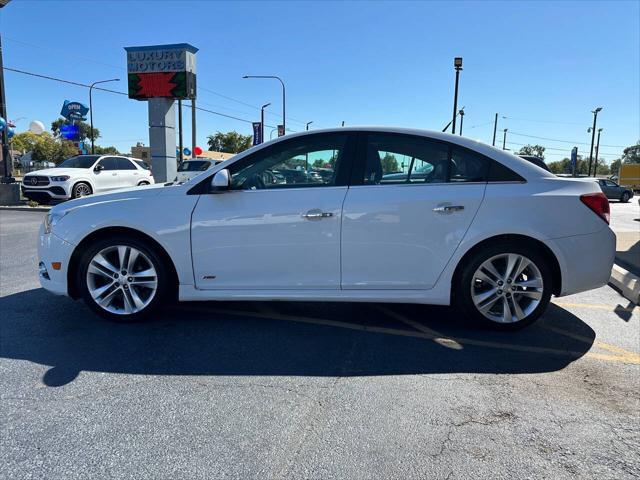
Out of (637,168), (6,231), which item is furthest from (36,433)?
(637,168)

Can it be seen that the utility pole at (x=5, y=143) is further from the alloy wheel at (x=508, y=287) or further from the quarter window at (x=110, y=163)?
the alloy wheel at (x=508, y=287)

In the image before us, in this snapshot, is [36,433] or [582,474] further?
[36,433]

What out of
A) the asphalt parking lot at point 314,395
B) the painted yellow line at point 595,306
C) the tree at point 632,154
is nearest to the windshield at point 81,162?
the asphalt parking lot at point 314,395

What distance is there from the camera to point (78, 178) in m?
14.2

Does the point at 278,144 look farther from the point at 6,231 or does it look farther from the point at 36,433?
the point at 6,231

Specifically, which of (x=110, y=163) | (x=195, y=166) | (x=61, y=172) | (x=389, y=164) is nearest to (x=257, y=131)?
(x=195, y=166)

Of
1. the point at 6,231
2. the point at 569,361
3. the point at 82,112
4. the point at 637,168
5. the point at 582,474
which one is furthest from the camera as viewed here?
the point at 637,168

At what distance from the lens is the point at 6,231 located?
32.4 feet

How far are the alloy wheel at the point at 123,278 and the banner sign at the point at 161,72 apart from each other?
15035 mm

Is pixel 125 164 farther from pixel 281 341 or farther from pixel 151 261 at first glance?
pixel 281 341

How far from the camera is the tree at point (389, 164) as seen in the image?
3924mm

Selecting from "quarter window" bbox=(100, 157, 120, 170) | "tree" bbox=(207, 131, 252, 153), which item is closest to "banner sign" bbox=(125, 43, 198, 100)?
"quarter window" bbox=(100, 157, 120, 170)

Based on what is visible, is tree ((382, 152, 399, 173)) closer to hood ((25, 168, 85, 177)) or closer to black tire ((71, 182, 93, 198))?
black tire ((71, 182, 93, 198))

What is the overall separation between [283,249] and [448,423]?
6.11 ft
